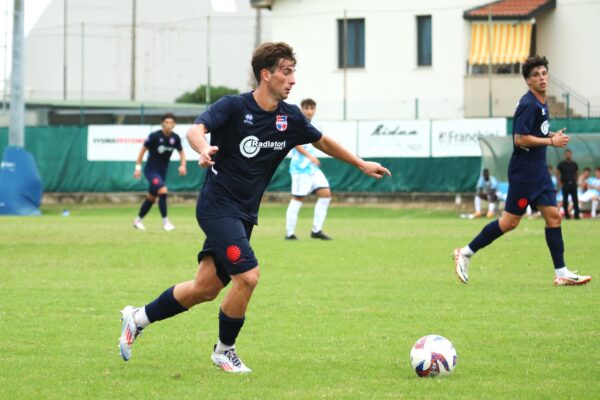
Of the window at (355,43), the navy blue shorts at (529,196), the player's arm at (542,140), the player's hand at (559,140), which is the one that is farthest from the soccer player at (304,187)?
the window at (355,43)

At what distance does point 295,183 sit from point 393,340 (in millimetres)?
11173

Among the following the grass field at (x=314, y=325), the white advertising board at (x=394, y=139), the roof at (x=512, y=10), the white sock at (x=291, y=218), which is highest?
the roof at (x=512, y=10)

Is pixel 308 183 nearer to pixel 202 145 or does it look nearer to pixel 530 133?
pixel 530 133

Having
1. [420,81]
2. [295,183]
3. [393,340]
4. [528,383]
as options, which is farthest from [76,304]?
[420,81]

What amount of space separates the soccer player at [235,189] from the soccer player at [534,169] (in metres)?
4.97

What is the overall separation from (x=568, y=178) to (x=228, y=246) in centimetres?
2201

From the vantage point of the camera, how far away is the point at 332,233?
70.1 ft

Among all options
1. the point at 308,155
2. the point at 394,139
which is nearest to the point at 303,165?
the point at 308,155

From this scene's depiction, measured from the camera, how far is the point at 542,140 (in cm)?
1171

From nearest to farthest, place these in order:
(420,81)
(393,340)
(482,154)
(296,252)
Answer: (393,340), (296,252), (482,154), (420,81)

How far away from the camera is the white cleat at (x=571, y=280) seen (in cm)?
1194

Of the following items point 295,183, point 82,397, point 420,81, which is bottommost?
point 82,397

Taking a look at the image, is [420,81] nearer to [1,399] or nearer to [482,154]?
[482,154]

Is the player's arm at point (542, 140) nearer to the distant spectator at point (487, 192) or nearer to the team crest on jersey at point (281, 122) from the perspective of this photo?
the team crest on jersey at point (281, 122)
